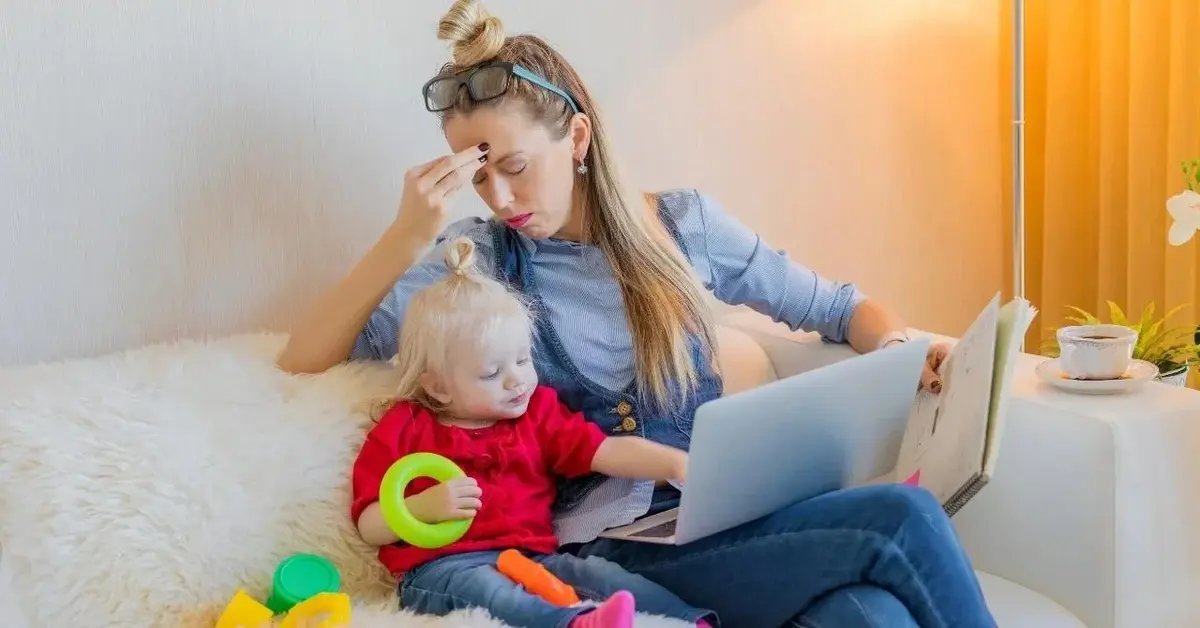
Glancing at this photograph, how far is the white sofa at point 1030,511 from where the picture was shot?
43.0 inches

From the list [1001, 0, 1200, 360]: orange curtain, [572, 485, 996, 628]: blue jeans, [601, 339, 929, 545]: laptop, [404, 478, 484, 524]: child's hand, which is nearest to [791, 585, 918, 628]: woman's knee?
[572, 485, 996, 628]: blue jeans

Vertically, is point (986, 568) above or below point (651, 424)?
below

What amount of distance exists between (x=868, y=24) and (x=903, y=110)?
0.17 metres

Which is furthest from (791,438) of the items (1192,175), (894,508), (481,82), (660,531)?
(1192,175)

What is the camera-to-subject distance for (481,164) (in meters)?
1.28

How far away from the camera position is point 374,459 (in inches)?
46.8

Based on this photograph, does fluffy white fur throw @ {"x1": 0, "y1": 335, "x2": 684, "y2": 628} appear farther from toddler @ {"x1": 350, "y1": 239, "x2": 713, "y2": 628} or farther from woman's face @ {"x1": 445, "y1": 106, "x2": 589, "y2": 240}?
woman's face @ {"x1": 445, "y1": 106, "x2": 589, "y2": 240}

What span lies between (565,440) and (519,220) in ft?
0.90

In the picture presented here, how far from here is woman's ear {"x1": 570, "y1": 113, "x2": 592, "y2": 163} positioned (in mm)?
1349

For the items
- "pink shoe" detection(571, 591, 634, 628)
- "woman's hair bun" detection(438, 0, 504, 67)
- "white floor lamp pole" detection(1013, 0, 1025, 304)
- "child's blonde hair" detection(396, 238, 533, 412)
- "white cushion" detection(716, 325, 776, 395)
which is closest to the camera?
"pink shoe" detection(571, 591, 634, 628)

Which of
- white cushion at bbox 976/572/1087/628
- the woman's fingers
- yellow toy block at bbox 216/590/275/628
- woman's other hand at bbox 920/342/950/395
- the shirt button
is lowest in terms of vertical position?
white cushion at bbox 976/572/1087/628

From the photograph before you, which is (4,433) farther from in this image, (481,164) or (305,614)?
(481,164)

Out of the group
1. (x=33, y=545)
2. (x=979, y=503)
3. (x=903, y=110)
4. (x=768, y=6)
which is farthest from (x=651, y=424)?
(x=903, y=110)

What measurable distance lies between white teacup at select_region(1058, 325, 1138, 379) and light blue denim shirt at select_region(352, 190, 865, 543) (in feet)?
0.96
